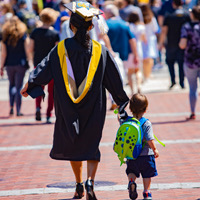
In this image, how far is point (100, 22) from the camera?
692 cm

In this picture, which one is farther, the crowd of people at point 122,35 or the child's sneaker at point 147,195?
the crowd of people at point 122,35

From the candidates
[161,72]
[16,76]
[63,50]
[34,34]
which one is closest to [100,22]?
[63,50]

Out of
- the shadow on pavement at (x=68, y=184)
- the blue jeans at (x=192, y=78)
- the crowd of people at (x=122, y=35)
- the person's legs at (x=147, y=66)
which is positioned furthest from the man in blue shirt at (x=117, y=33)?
the shadow on pavement at (x=68, y=184)

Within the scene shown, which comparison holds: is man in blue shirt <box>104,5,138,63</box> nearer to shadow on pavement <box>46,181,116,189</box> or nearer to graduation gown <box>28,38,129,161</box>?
shadow on pavement <box>46,181,116,189</box>

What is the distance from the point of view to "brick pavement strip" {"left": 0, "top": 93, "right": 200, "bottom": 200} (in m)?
6.25

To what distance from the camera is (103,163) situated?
765 centimetres

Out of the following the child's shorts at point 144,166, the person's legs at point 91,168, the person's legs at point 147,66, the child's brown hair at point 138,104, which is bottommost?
the person's legs at point 147,66

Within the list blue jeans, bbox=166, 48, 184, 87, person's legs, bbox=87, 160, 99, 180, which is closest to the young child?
person's legs, bbox=87, 160, 99, 180

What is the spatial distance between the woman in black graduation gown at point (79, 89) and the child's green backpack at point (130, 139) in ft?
0.90

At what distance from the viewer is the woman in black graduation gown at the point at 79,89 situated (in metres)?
5.72

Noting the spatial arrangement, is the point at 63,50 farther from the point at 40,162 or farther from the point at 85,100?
the point at 40,162

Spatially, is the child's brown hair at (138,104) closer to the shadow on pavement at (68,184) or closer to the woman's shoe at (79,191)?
the woman's shoe at (79,191)

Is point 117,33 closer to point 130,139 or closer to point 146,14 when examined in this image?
point 146,14

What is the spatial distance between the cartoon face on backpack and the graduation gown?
310 millimetres
